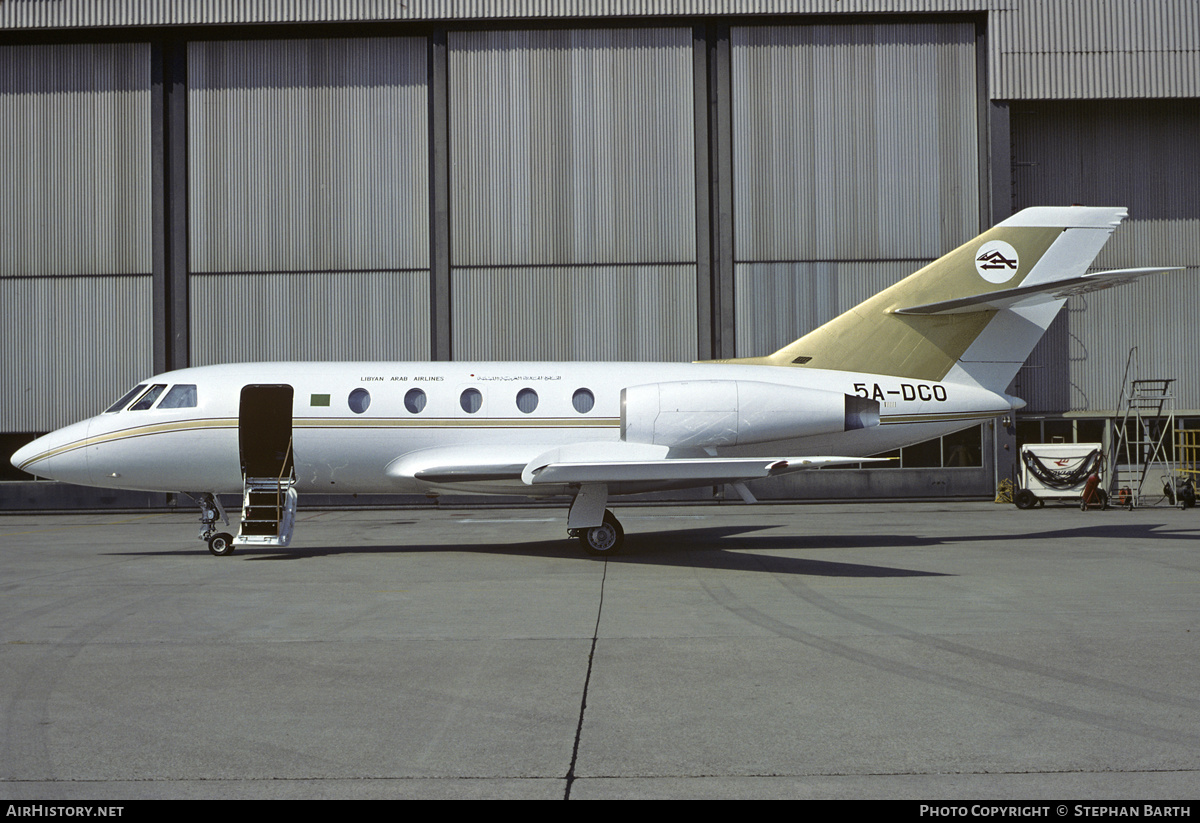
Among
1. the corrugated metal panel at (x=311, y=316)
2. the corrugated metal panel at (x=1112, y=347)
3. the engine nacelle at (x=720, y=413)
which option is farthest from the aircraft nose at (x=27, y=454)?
the corrugated metal panel at (x=1112, y=347)

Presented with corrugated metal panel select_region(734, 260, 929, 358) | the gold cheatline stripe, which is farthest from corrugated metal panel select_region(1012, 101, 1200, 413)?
the gold cheatline stripe

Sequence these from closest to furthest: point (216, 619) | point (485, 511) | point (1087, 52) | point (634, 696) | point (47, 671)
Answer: point (634, 696)
point (47, 671)
point (216, 619)
point (485, 511)
point (1087, 52)

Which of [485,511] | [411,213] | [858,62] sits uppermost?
[858,62]

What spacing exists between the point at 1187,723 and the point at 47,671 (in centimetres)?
761

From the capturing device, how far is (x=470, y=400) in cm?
1544

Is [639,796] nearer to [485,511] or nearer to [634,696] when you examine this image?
[634,696]

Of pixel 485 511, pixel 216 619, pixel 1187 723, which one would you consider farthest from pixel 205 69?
pixel 1187 723

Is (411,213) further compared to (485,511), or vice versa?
(411,213)

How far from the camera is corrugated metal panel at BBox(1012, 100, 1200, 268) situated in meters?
29.1

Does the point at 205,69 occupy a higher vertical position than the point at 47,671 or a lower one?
higher

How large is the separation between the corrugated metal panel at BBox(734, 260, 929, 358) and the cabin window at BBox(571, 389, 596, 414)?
13.3m

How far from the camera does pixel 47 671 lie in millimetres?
7207

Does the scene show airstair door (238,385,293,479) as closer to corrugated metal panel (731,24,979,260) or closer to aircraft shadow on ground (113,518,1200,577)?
aircraft shadow on ground (113,518,1200,577)

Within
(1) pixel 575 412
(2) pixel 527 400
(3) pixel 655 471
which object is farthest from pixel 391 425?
(3) pixel 655 471
